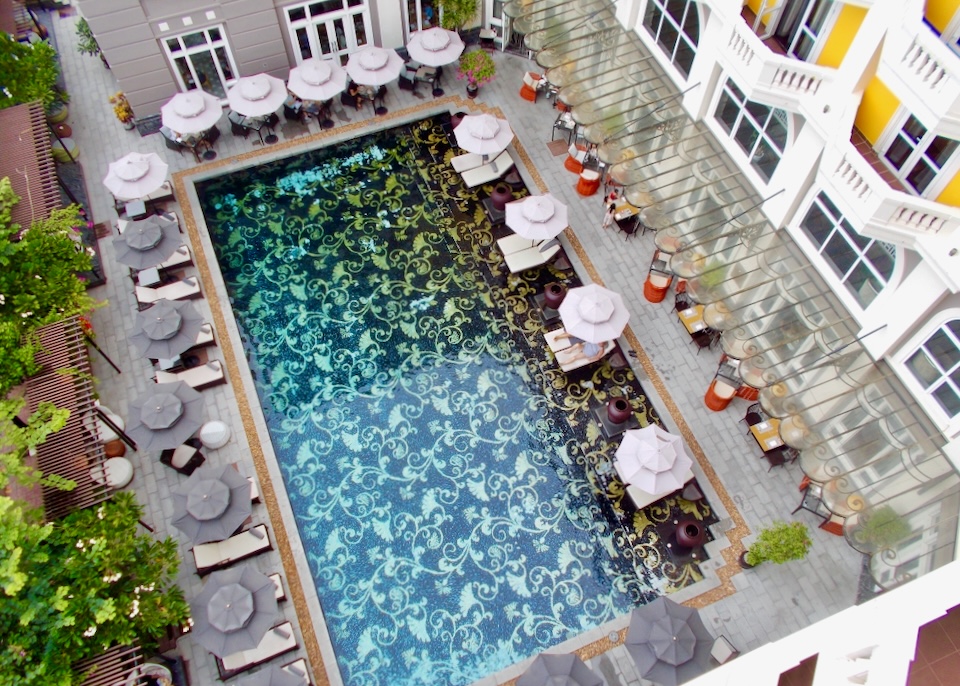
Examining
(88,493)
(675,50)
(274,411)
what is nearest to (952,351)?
(675,50)

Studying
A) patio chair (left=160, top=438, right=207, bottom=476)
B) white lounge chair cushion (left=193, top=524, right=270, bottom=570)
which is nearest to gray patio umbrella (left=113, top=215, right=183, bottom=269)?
patio chair (left=160, top=438, right=207, bottom=476)

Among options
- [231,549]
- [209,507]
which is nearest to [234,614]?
[231,549]

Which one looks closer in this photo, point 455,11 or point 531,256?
point 531,256

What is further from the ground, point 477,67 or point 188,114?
point 188,114

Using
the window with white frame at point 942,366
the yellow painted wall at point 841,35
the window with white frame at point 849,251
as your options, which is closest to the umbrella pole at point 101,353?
the window with white frame at point 849,251

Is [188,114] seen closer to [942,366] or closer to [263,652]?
[263,652]

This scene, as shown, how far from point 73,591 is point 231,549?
4209 millimetres

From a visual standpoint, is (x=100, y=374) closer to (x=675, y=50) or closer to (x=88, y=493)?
(x=88, y=493)

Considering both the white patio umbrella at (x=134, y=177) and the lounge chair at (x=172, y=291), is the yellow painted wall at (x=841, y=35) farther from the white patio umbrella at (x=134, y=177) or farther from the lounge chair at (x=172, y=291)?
the white patio umbrella at (x=134, y=177)

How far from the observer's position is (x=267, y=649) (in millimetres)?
16484

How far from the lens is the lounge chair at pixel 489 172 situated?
Result: 23.4 m

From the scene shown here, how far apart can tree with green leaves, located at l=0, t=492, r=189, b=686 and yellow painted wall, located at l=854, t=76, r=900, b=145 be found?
17.1m

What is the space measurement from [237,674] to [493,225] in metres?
14.2

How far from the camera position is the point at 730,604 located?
57.1 ft
